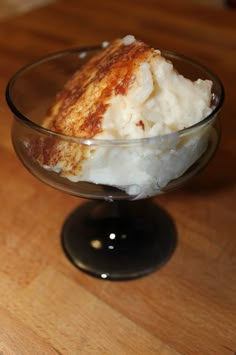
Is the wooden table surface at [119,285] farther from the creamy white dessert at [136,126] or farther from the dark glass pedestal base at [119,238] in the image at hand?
the creamy white dessert at [136,126]

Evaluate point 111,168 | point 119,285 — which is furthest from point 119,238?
point 111,168

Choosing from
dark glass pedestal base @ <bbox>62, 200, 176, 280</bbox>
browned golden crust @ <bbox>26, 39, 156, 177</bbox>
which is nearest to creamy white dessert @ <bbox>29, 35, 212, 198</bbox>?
browned golden crust @ <bbox>26, 39, 156, 177</bbox>

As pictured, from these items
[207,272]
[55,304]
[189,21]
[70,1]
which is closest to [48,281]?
[55,304]

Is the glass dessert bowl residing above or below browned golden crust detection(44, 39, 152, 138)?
below

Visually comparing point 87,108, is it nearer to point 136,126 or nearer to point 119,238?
point 136,126

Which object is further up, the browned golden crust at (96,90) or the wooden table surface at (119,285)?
the browned golden crust at (96,90)

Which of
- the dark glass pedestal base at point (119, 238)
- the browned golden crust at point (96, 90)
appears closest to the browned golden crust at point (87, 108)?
the browned golden crust at point (96, 90)

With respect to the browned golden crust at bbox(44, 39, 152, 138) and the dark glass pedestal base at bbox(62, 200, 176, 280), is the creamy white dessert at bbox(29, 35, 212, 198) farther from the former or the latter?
the dark glass pedestal base at bbox(62, 200, 176, 280)
